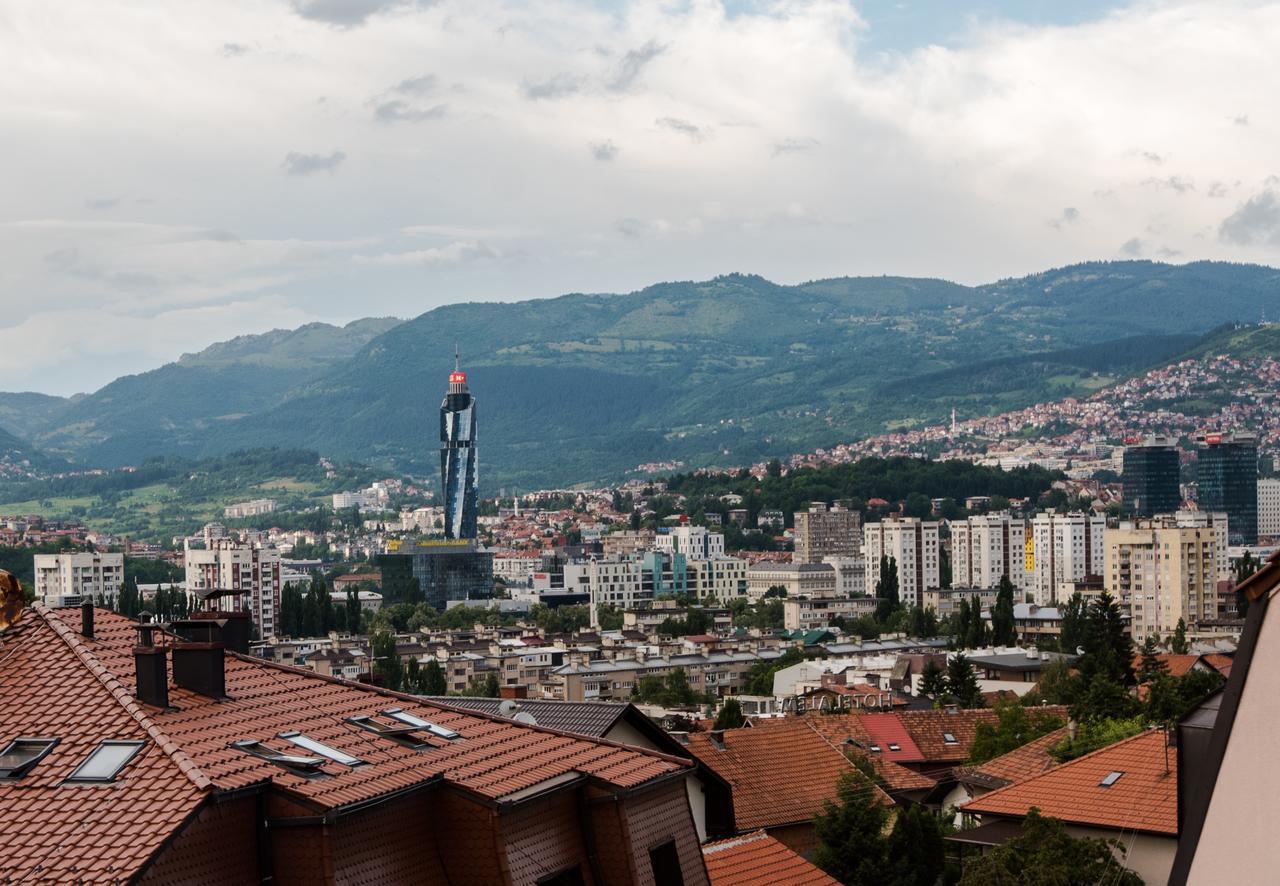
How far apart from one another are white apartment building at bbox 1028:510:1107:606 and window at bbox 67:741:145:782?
12921 centimetres

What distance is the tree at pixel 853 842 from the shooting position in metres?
18.3

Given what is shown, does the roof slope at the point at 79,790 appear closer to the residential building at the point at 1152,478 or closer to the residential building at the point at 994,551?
the residential building at the point at 994,551

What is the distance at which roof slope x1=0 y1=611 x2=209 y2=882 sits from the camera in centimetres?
687

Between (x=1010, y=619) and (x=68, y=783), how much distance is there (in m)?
81.9

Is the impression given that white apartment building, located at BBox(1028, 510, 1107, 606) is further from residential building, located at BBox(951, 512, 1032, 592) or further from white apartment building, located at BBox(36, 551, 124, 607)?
white apartment building, located at BBox(36, 551, 124, 607)

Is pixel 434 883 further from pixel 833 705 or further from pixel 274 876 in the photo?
pixel 833 705

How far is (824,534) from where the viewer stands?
550 ft

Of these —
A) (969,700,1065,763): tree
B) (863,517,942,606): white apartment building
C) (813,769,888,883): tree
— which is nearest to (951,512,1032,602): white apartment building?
(863,517,942,606): white apartment building

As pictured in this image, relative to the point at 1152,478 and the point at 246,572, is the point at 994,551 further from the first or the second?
the point at 246,572

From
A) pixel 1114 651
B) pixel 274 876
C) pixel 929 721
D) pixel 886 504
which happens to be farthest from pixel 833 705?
pixel 886 504

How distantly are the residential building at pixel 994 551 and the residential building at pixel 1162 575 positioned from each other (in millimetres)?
30890

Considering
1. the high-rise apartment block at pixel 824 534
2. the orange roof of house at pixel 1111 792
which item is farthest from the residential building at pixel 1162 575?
the orange roof of house at pixel 1111 792

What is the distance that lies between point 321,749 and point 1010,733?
25.5m

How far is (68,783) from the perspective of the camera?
745 cm
